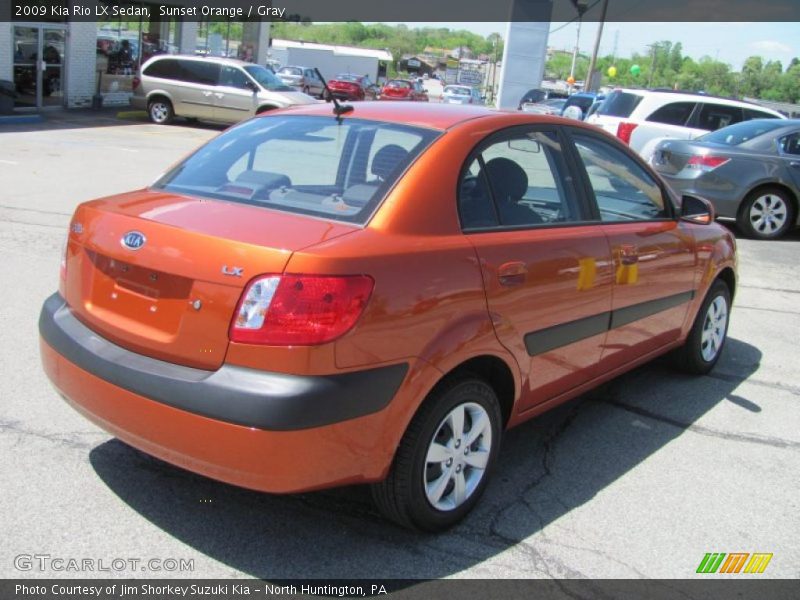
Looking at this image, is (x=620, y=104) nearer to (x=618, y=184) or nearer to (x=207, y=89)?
(x=618, y=184)

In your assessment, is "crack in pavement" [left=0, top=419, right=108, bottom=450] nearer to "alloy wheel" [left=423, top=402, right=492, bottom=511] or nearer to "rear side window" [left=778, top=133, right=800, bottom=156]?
"alloy wheel" [left=423, top=402, right=492, bottom=511]

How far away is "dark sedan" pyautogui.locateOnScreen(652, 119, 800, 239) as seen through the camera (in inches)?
432

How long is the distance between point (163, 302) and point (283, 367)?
1.84 feet

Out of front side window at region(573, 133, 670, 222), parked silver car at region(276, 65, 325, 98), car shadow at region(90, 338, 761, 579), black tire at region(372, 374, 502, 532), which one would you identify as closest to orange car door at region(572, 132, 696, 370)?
front side window at region(573, 133, 670, 222)

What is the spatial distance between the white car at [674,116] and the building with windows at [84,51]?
14.3 meters

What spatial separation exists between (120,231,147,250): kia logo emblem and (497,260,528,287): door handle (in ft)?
4.58

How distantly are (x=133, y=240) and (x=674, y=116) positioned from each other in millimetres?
12612

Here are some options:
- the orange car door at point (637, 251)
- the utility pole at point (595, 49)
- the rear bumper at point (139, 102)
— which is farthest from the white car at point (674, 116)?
the utility pole at point (595, 49)

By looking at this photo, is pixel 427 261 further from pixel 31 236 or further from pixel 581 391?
pixel 31 236

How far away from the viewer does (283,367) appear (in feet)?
8.93

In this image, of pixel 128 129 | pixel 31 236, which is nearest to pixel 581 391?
pixel 31 236

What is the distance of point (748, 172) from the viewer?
11.0 m

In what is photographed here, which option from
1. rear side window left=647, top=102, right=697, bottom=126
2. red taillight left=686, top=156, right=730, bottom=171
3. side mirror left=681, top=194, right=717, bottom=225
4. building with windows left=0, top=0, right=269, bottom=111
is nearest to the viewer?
side mirror left=681, top=194, right=717, bottom=225

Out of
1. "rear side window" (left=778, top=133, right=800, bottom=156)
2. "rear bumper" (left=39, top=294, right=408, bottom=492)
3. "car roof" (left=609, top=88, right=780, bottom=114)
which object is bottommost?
"rear bumper" (left=39, top=294, right=408, bottom=492)
